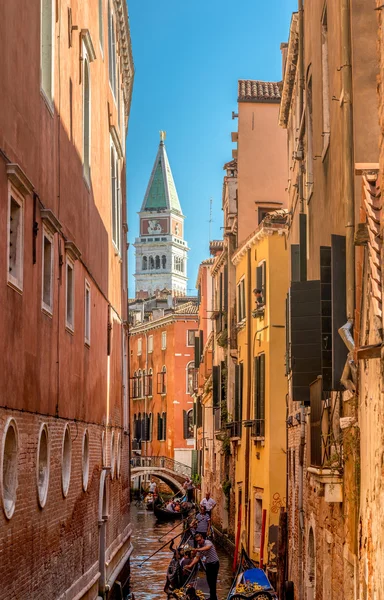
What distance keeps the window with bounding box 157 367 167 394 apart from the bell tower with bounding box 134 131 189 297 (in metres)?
97.5

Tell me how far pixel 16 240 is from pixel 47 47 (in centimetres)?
319

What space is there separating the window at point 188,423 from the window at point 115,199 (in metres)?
38.9

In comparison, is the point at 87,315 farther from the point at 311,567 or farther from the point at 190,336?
the point at 190,336

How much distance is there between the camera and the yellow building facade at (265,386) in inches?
928

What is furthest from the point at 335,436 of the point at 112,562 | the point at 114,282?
the point at 114,282

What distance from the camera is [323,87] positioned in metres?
12.9

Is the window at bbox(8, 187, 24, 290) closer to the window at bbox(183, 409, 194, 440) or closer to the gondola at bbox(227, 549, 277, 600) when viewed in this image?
the gondola at bbox(227, 549, 277, 600)

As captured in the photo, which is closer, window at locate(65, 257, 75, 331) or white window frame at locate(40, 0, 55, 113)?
white window frame at locate(40, 0, 55, 113)

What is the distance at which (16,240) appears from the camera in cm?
1055

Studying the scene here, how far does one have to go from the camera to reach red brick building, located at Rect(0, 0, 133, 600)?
10.2 metres

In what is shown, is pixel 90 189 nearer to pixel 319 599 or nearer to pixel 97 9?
pixel 97 9

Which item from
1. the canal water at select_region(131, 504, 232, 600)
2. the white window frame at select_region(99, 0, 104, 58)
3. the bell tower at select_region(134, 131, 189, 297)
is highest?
the bell tower at select_region(134, 131, 189, 297)

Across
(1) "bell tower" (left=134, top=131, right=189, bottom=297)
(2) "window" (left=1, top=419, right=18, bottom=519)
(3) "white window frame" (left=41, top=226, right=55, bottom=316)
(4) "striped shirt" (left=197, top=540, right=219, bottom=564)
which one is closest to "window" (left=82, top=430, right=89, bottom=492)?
(4) "striped shirt" (left=197, top=540, right=219, bottom=564)

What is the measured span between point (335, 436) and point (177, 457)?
51.6 metres
